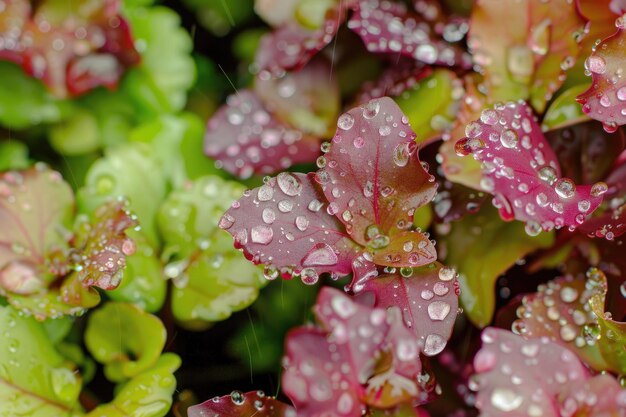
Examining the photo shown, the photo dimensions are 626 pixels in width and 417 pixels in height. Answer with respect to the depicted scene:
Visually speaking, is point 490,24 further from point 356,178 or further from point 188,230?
point 188,230

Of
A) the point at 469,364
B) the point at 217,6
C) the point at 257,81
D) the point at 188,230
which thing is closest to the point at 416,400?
the point at 469,364

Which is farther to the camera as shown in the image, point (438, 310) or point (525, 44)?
point (525, 44)

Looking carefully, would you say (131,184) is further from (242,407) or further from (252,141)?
(242,407)

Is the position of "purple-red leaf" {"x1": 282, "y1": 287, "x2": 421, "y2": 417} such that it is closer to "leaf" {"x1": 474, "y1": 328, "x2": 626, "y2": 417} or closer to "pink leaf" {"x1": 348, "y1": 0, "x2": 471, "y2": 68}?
"leaf" {"x1": 474, "y1": 328, "x2": 626, "y2": 417}

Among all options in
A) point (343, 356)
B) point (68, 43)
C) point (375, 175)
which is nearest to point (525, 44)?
point (375, 175)

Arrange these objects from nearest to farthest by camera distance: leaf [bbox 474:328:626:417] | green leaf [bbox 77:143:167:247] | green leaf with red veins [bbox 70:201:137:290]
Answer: leaf [bbox 474:328:626:417] < green leaf with red veins [bbox 70:201:137:290] < green leaf [bbox 77:143:167:247]

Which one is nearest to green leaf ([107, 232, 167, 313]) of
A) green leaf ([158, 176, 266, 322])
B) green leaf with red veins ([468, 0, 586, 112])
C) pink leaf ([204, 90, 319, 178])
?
green leaf ([158, 176, 266, 322])
